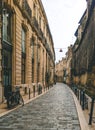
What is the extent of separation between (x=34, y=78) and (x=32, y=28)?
6176 millimetres

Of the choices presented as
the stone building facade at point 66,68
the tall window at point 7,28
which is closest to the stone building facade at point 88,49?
the tall window at point 7,28

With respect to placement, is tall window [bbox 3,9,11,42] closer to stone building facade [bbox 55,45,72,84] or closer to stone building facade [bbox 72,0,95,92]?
stone building facade [bbox 72,0,95,92]

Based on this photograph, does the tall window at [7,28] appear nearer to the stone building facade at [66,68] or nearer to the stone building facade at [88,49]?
the stone building facade at [88,49]

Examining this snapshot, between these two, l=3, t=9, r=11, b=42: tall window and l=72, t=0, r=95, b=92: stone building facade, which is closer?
l=3, t=9, r=11, b=42: tall window

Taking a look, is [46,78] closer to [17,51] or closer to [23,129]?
[17,51]

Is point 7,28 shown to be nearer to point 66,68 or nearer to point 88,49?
point 88,49

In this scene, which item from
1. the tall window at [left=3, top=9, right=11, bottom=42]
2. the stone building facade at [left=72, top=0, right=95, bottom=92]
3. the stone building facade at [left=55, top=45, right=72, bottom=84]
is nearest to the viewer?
the tall window at [left=3, top=9, right=11, bottom=42]

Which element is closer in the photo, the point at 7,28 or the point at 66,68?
the point at 7,28

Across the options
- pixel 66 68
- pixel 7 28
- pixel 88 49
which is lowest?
pixel 88 49

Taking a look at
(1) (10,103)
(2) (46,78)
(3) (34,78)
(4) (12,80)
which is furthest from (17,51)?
(2) (46,78)

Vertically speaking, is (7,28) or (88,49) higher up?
(7,28)

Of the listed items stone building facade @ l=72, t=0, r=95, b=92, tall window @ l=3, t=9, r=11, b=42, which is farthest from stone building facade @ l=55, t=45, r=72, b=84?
tall window @ l=3, t=9, r=11, b=42

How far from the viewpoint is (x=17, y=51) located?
24.4 m

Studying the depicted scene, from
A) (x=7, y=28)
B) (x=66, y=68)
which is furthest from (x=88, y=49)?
(x=66, y=68)
